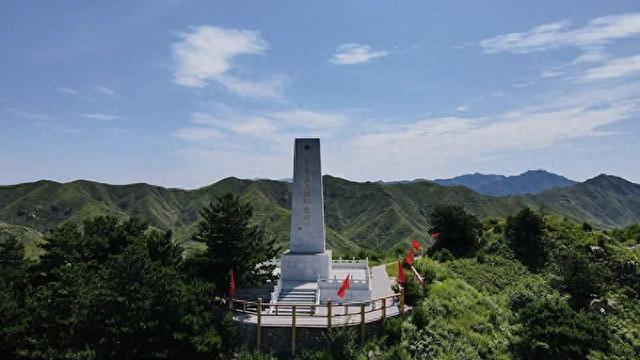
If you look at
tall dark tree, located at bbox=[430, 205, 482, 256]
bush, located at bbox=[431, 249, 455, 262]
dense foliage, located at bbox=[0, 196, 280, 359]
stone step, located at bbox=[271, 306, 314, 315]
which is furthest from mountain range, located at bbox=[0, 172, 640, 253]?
dense foliage, located at bbox=[0, 196, 280, 359]

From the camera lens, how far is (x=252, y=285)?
2652 cm

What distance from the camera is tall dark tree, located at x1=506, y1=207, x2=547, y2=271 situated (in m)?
37.1

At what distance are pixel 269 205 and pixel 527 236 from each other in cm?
8432

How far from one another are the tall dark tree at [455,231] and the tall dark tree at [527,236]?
116 inches

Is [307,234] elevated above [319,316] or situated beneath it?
elevated above

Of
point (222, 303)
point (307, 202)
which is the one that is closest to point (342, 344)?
point (222, 303)

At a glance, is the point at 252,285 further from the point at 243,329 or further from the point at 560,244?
the point at 560,244

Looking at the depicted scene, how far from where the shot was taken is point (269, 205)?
117m

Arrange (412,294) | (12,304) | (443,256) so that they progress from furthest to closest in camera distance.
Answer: (443,256)
(412,294)
(12,304)

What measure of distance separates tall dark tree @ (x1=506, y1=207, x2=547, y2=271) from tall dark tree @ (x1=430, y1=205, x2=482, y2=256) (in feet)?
9.63

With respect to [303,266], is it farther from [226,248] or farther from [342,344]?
[342,344]

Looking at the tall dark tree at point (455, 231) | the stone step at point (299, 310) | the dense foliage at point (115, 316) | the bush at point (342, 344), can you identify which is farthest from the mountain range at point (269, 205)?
the dense foliage at point (115, 316)

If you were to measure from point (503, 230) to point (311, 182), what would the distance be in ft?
67.3

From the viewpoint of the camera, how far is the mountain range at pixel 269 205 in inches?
4641
